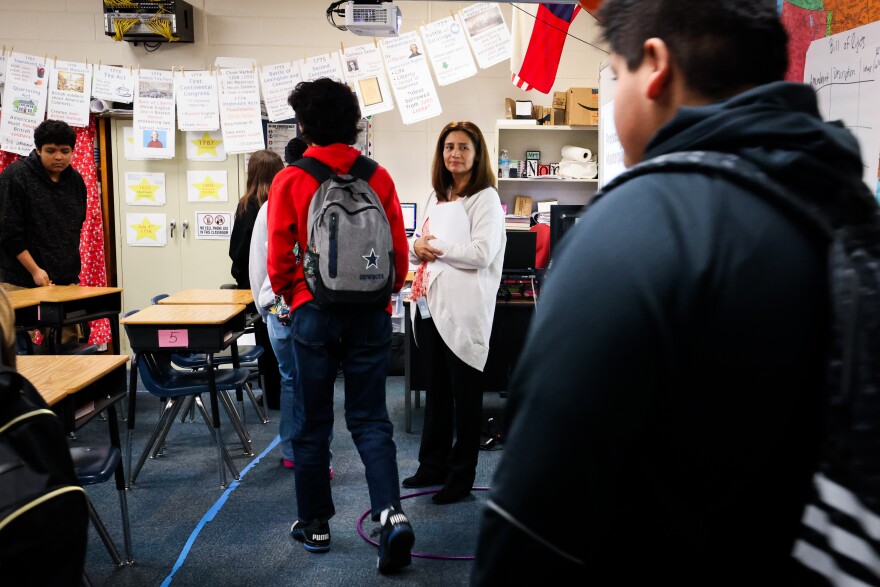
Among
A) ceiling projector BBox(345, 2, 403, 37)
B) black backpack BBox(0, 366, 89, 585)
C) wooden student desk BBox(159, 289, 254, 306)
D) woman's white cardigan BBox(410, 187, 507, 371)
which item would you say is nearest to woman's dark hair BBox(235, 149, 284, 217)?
wooden student desk BBox(159, 289, 254, 306)

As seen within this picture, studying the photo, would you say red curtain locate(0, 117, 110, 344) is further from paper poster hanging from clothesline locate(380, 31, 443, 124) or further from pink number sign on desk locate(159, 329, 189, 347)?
pink number sign on desk locate(159, 329, 189, 347)

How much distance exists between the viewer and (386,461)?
2385mm

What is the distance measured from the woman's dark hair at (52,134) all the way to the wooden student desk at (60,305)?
834 mm

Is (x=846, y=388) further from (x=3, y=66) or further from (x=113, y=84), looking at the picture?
(x=3, y=66)

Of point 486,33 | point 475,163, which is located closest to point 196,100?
point 486,33

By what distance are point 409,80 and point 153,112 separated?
202 centimetres

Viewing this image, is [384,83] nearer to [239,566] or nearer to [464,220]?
[464,220]

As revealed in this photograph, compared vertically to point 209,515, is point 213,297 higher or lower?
higher

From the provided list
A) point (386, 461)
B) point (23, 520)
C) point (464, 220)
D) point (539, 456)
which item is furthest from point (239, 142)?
point (539, 456)

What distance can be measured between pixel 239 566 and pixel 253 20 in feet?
15.0

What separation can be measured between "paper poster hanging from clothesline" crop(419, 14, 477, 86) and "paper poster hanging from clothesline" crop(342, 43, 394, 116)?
442mm

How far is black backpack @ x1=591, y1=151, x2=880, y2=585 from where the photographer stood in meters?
0.52

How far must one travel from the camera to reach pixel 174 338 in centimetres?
305

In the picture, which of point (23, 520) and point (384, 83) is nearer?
point (23, 520)
